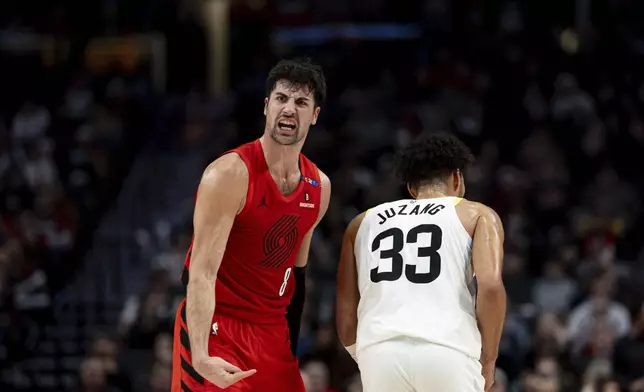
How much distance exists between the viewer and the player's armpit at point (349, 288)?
5977 mm

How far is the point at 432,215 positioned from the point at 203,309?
1252 millimetres

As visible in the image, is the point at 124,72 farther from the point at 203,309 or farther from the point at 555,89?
the point at 203,309

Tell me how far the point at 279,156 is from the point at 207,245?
0.70m

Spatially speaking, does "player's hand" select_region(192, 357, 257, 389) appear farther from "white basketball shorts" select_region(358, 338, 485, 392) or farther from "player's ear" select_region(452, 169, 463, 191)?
"player's ear" select_region(452, 169, 463, 191)

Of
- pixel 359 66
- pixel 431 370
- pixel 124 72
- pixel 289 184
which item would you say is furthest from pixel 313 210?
pixel 124 72

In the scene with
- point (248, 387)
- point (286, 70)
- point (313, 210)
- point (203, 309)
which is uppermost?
point (286, 70)

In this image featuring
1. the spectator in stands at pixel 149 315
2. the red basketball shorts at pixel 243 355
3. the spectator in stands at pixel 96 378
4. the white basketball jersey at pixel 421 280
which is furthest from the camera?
the spectator in stands at pixel 149 315

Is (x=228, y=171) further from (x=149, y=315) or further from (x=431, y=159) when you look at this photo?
(x=149, y=315)

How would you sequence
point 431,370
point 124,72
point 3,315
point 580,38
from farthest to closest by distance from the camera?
point 124,72 → point 580,38 → point 3,315 → point 431,370

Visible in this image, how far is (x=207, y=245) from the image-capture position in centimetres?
557

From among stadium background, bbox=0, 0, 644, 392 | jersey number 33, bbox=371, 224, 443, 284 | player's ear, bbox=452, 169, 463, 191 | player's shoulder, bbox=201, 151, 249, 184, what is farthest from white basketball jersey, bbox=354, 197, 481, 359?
stadium background, bbox=0, 0, 644, 392

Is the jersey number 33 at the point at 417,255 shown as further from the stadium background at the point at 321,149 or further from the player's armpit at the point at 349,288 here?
the stadium background at the point at 321,149

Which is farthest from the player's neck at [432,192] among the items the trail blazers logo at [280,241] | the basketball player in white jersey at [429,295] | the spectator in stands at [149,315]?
the spectator in stands at [149,315]

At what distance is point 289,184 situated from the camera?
237 inches
